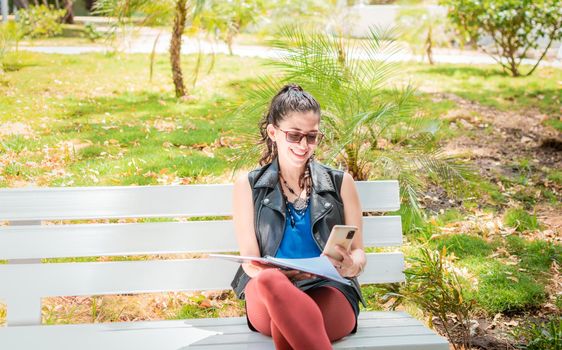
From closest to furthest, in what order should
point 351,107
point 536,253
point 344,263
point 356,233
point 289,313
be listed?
point 289,313 → point 344,263 → point 356,233 → point 351,107 → point 536,253

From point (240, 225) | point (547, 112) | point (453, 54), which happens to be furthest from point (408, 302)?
point (453, 54)

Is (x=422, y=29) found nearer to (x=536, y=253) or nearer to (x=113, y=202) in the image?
(x=536, y=253)

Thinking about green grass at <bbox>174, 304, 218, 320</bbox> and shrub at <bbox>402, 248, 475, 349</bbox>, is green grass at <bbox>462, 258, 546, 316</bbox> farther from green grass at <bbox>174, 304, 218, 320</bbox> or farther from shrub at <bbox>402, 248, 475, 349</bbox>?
green grass at <bbox>174, 304, 218, 320</bbox>

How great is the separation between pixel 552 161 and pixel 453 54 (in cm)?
878

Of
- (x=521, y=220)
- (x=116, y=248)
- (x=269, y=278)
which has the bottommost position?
(x=521, y=220)

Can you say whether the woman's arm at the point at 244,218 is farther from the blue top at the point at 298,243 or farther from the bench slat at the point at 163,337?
the bench slat at the point at 163,337

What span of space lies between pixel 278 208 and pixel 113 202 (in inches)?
29.1

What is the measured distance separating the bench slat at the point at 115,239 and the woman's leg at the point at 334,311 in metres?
0.61

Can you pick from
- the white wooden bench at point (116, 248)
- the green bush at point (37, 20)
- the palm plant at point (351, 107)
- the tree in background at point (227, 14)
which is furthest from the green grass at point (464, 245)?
the green bush at point (37, 20)

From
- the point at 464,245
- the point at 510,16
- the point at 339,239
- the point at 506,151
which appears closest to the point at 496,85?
the point at 510,16

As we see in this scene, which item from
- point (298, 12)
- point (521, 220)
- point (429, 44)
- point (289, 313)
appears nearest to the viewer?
point (289, 313)

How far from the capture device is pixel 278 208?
328 cm

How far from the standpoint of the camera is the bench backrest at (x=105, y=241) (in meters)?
3.44

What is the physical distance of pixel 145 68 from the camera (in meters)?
11.9
